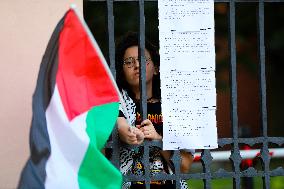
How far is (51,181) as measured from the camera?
3873mm

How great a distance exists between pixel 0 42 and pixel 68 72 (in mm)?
592

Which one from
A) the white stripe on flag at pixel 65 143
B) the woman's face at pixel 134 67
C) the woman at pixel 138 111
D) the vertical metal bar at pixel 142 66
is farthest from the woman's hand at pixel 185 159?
the white stripe on flag at pixel 65 143

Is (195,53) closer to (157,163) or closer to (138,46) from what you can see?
(138,46)

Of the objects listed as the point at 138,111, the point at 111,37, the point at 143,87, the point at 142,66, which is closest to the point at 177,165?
the point at 138,111

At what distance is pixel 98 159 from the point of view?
4.00 m

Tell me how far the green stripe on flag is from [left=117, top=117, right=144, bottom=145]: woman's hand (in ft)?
0.93

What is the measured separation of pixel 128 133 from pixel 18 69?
73 centimetres

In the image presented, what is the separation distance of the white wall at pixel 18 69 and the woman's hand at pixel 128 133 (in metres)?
0.54

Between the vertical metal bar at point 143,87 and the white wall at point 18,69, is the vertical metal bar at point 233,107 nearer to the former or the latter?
the vertical metal bar at point 143,87

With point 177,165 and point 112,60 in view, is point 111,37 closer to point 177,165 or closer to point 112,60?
point 112,60

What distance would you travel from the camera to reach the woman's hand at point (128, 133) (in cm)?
443

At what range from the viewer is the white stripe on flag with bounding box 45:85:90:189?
393cm

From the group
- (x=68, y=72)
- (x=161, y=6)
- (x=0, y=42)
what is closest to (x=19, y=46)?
(x=0, y=42)

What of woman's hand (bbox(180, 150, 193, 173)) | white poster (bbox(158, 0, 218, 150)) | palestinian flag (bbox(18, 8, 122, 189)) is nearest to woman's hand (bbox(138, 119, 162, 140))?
white poster (bbox(158, 0, 218, 150))
